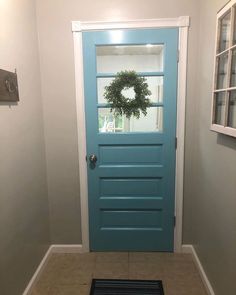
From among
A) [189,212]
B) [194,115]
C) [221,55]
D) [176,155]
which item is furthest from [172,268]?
[221,55]

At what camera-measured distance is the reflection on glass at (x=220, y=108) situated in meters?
1.55

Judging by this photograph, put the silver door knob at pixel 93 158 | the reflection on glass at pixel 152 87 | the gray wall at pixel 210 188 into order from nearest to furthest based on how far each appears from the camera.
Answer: the gray wall at pixel 210 188 → the reflection on glass at pixel 152 87 → the silver door knob at pixel 93 158

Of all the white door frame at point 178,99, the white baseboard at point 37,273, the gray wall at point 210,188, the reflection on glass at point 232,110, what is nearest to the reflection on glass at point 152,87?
the white door frame at point 178,99

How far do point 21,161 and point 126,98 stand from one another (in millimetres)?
1034

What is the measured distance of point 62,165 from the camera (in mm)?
2314

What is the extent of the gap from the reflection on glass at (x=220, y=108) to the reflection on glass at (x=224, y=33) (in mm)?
298

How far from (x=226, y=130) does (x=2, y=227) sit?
1529mm

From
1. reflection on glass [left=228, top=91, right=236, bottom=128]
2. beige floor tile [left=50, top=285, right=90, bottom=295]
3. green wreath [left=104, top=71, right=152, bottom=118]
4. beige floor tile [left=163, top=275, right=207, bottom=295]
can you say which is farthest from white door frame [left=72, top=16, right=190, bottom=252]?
reflection on glass [left=228, top=91, right=236, bottom=128]

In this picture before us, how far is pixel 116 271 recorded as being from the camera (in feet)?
7.06

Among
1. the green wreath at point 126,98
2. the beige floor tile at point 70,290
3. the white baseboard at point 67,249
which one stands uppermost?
the green wreath at point 126,98

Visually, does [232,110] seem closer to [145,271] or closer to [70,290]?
[145,271]

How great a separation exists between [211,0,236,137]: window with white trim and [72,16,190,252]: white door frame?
0.49 metres

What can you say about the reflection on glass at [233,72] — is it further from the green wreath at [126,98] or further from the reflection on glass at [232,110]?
the green wreath at [126,98]

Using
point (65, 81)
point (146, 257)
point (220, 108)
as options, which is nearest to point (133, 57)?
point (65, 81)
